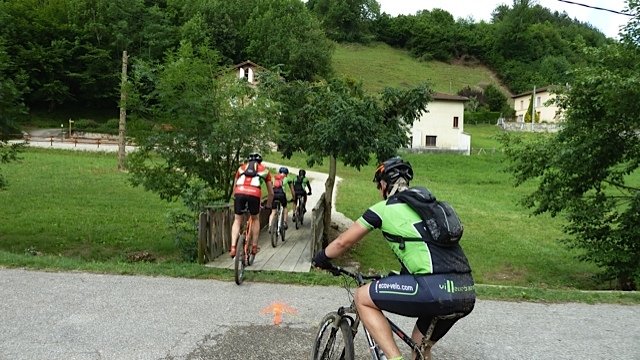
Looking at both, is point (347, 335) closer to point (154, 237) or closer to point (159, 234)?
point (154, 237)

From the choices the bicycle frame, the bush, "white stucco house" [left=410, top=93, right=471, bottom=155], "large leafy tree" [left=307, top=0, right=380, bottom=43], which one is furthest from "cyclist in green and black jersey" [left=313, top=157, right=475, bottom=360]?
"large leafy tree" [left=307, top=0, right=380, bottom=43]

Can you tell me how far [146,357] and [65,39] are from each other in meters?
65.8

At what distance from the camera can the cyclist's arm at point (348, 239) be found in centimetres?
355

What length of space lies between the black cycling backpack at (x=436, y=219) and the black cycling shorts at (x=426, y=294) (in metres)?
0.24

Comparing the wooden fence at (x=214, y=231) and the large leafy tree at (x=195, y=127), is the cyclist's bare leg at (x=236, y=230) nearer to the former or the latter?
the wooden fence at (x=214, y=231)

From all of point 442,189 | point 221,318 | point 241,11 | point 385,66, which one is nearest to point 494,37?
point 385,66

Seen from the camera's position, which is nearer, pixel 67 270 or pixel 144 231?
pixel 67 270

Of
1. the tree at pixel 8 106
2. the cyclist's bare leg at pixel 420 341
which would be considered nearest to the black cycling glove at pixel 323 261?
the cyclist's bare leg at pixel 420 341

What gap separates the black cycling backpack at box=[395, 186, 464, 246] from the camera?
3369 millimetres

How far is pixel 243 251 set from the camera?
26.1 ft

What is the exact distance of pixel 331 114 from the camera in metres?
13.2

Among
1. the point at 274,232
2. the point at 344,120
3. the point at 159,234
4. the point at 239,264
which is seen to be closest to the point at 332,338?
the point at 239,264

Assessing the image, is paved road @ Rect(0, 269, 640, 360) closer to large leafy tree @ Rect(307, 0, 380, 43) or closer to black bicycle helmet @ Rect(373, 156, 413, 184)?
black bicycle helmet @ Rect(373, 156, 413, 184)

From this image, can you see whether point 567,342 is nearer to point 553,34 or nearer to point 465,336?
point 465,336
